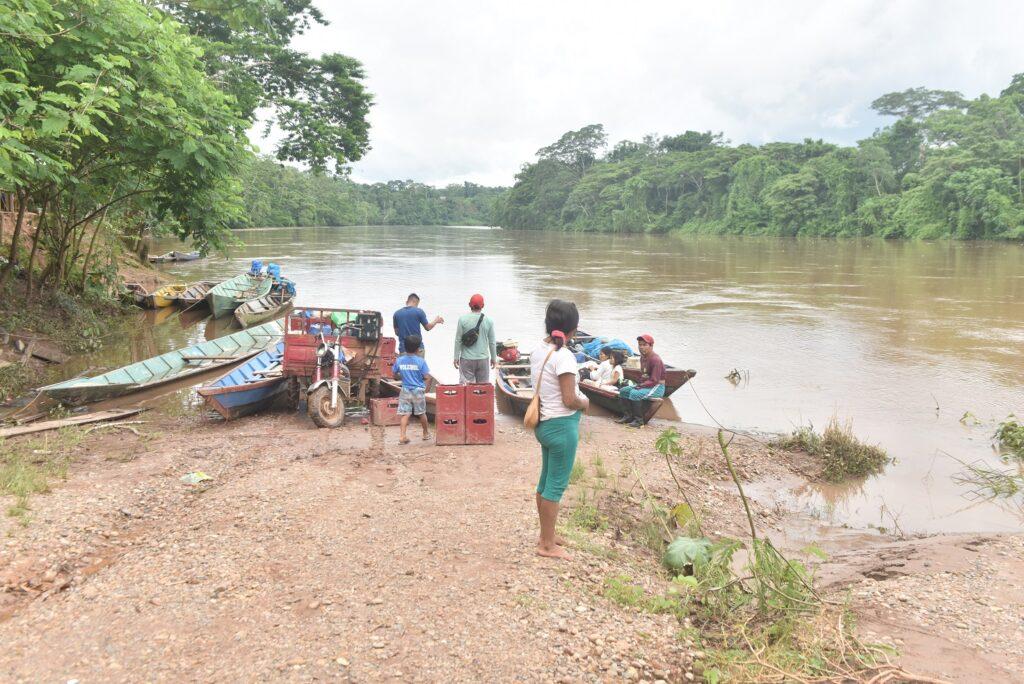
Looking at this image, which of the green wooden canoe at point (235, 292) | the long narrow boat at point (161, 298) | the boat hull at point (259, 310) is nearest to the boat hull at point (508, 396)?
the boat hull at point (259, 310)

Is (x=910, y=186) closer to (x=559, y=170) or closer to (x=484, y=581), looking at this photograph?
(x=559, y=170)

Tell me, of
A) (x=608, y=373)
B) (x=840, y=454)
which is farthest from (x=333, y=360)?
(x=840, y=454)

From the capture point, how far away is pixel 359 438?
841cm

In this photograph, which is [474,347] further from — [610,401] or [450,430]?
[610,401]

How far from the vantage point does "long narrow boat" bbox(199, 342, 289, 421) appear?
878 cm

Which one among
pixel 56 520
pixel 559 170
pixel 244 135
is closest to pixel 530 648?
pixel 56 520

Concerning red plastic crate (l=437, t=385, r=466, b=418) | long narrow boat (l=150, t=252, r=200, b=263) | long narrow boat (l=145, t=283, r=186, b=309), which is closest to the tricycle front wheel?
red plastic crate (l=437, t=385, r=466, b=418)

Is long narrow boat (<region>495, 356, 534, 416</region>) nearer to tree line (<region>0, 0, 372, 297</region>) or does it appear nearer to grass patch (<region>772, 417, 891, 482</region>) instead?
grass patch (<region>772, 417, 891, 482</region>)

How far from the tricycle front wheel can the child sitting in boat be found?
391 centimetres

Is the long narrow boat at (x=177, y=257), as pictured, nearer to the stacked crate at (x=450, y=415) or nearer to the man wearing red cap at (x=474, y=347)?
the man wearing red cap at (x=474, y=347)

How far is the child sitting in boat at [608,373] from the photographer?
34.3 feet

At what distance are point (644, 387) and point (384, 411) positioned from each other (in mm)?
3810

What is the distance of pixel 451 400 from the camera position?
7773 millimetres

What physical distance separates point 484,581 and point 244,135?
8933 millimetres
